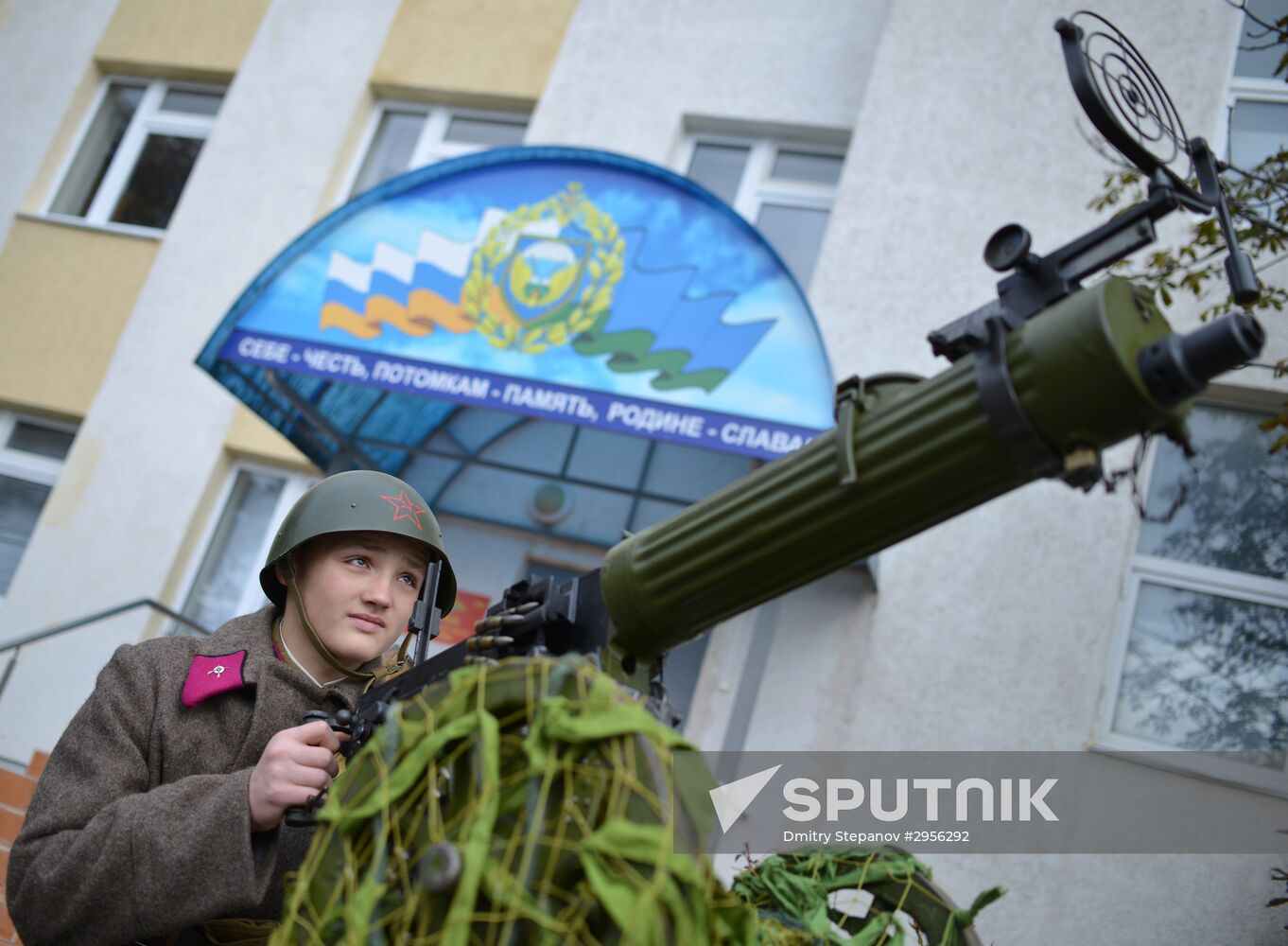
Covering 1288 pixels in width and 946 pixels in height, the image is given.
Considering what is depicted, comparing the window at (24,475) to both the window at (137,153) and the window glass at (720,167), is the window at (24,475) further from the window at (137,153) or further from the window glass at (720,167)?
the window glass at (720,167)

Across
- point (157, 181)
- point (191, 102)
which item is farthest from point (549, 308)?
point (191, 102)

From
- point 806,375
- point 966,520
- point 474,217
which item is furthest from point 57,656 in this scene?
point 966,520

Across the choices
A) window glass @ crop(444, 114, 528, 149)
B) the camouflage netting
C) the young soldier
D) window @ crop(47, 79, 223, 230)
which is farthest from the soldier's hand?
window @ crop(47, 79, 223, 230)

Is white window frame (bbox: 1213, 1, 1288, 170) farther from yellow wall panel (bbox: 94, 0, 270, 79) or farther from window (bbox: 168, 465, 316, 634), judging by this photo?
yellow wall panel (bbox: 94, 0, 270, 79)

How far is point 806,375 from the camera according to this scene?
18.1 feet

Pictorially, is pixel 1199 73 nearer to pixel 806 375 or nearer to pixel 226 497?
pixel 806 375

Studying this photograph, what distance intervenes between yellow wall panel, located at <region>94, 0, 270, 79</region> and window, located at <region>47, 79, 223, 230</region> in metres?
0.21

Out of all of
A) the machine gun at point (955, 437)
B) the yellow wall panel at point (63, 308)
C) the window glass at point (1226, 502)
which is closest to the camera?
the machine gun at point (955, 437)

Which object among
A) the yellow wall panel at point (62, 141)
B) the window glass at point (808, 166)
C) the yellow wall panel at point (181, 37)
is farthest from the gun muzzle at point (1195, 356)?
the yellow wall panel at point (62, 141)

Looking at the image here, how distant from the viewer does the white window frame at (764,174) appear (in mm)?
7738

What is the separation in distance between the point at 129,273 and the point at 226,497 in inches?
86.8

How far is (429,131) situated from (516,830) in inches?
327

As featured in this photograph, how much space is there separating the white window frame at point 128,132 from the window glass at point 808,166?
A: 202 inches

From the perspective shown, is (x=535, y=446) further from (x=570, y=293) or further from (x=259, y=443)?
(x=259, y=443)
